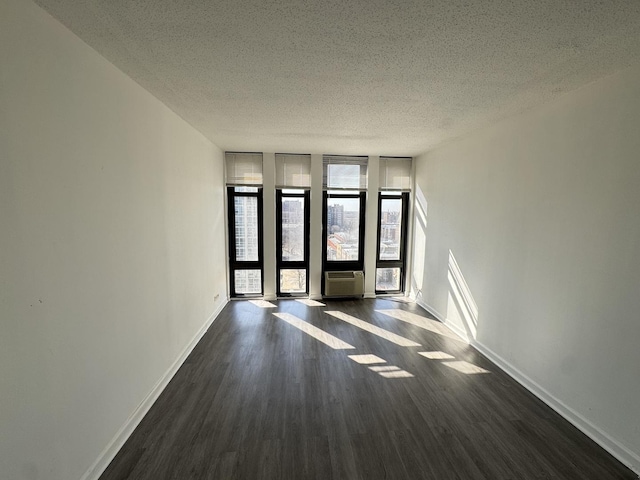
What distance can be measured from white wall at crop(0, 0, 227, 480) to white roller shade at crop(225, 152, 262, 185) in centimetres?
208

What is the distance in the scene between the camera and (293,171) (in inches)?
186

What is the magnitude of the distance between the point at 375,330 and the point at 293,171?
289cm

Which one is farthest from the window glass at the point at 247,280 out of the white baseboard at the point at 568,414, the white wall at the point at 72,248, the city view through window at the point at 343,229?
the white baseboard at the point at 568,414

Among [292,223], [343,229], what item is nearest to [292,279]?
[292,223]

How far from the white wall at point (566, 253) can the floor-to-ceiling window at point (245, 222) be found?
127 inches

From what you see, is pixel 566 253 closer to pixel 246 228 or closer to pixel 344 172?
pixel 344 172

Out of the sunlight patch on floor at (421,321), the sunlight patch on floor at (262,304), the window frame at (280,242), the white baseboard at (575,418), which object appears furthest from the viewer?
the window frame at (280,242)

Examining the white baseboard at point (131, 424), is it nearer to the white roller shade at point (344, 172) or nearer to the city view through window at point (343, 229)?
the city view through window at point (343, 229)

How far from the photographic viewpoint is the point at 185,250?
3.02 meters

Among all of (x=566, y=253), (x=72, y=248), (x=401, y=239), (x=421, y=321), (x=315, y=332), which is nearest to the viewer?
(x=72, y=248)

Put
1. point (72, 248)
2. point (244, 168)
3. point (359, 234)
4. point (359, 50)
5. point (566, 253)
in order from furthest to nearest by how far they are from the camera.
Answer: point (359, 234) → point (244, 168) → point (566, 253) → point (359, 50) → point (72, 248)

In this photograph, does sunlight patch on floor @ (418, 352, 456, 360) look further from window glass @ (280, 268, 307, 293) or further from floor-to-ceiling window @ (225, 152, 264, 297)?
floor-to-ceiling window @ (225, 152, 264, 297)

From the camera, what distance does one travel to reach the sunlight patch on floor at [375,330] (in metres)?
3.37

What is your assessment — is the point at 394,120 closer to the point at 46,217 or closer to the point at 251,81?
the point at 251,81
